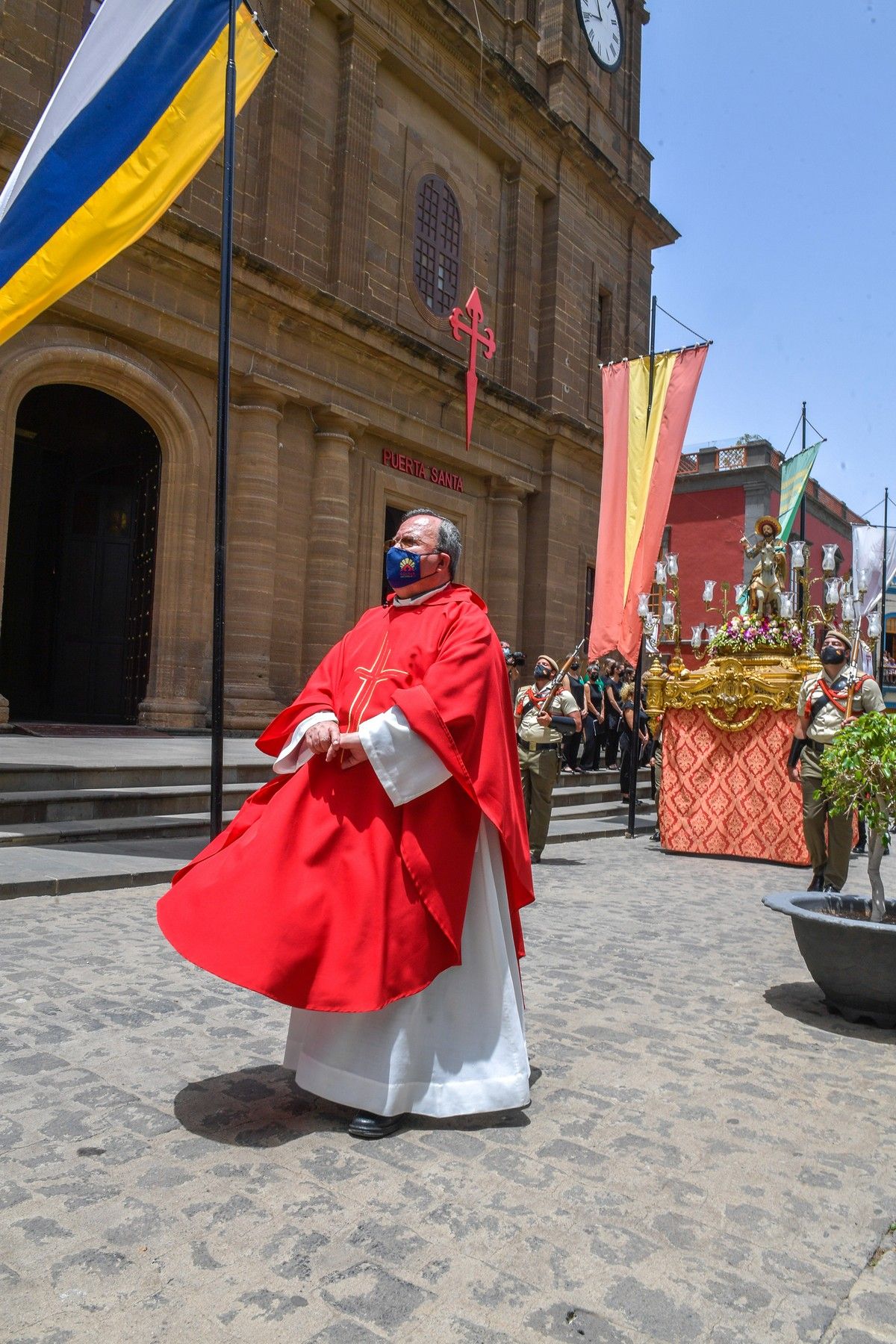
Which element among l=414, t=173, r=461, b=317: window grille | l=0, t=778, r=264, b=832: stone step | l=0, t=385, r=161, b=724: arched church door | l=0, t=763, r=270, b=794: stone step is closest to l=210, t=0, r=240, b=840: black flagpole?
l=0, t=778, r=264, b=832: stone step

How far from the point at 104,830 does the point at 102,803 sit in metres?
0.59

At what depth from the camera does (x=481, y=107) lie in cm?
1959

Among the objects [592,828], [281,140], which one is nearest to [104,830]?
[592,828]

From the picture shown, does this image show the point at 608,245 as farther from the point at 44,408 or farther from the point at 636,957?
the point at 636,957

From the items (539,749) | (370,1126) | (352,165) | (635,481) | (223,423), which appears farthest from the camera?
(352,165)

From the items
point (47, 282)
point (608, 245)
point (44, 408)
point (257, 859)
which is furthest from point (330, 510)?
point (257, 859)

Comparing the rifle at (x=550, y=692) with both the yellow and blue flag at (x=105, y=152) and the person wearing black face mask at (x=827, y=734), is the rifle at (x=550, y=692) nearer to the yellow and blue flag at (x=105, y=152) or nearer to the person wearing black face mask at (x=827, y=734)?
the person wearing black face mask at (x=827, y=734)

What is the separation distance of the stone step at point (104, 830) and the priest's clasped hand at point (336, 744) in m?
5.22

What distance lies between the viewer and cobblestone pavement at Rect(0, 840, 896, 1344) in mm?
2246

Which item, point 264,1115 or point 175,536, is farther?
point 175,536

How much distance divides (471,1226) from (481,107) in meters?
21.0

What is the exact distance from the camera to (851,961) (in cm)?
472

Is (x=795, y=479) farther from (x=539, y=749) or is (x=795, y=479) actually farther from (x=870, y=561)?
(x=539, y=749)

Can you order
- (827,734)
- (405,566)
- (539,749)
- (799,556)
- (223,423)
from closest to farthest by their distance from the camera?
(405,566)
(223,423)
(827,734)
(539,749)
(799,556)
